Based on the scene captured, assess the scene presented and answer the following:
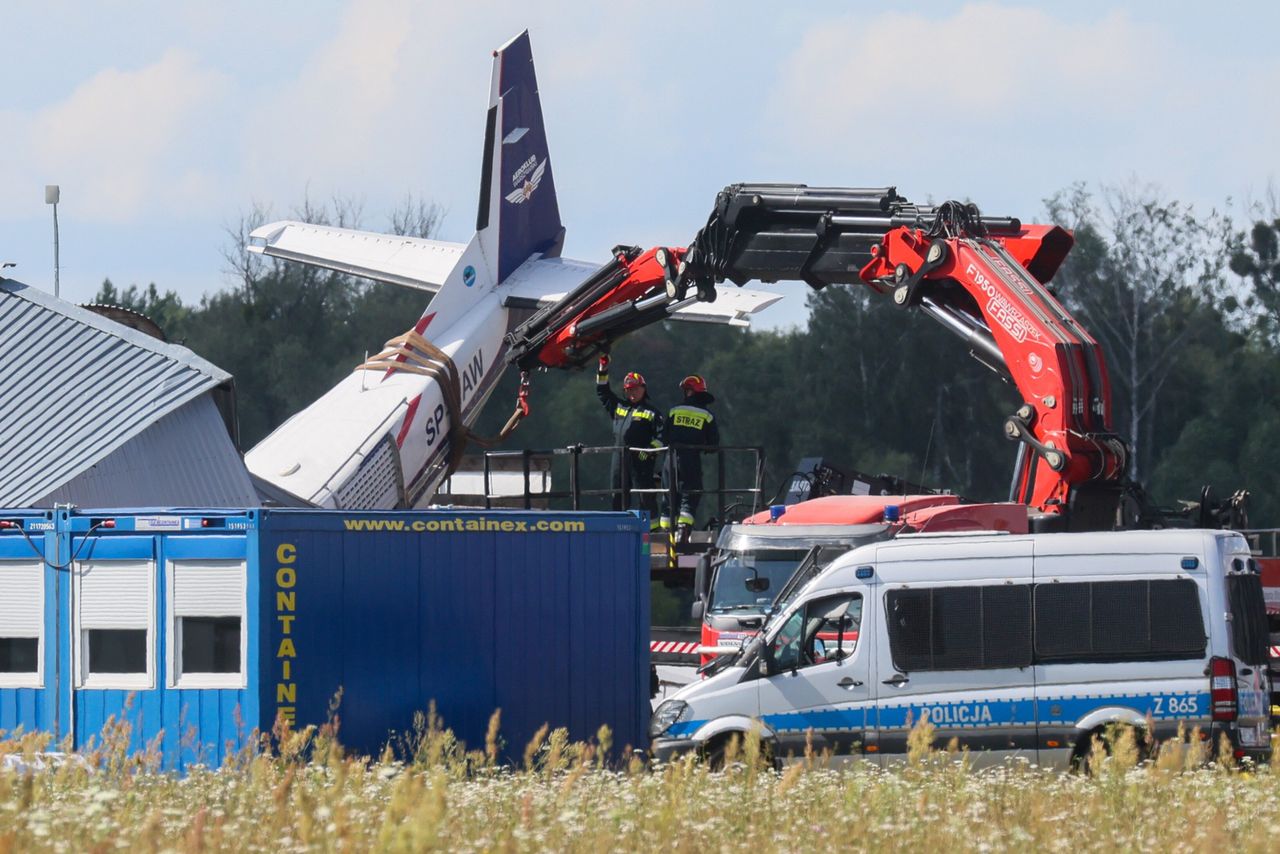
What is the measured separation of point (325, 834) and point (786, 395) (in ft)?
165

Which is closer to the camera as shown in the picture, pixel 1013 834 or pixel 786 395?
pixel 1013 834

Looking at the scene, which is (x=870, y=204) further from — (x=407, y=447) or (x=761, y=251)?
(x=407, y=447)

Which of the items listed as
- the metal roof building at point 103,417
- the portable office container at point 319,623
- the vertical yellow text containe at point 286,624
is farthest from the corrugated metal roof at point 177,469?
the vertical yellow text containe at point 286,624

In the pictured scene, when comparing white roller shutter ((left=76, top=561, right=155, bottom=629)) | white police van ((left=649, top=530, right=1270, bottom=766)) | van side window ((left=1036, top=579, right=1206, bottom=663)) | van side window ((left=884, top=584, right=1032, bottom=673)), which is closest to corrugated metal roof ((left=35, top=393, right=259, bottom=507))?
white roller shutter ((left=76, top=561, right=155, bottom=629))

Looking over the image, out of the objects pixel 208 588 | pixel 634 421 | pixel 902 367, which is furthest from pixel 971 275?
pixel 902 367

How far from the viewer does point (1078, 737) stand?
508 inches

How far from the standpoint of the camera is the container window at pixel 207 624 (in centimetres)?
1230

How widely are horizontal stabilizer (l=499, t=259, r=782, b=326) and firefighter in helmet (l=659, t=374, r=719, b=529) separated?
1.17 m

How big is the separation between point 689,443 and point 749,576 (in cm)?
438

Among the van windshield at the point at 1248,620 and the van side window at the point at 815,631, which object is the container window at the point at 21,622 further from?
the van windshield at the point at 1248,620

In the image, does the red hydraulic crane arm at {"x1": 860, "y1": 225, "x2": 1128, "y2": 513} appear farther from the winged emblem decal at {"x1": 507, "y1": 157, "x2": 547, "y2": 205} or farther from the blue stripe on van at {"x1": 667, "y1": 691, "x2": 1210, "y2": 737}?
the winged emblem decal at {"x1": 507, "y1": 157, "x2": 547, "y2": 205}

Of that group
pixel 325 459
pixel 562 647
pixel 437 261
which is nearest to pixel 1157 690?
pixel 562 647

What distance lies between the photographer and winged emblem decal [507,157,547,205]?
1088 inches

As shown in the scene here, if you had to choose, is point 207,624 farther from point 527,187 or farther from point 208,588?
point 527,187
